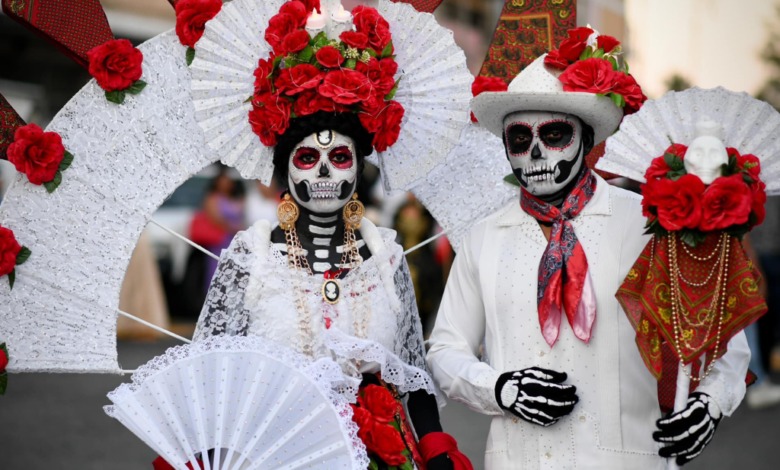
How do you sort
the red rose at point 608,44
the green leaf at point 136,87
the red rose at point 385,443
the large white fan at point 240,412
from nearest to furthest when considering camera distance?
1. the large white fan at point 240,412
2. the red rose at point 385,443
3. the red rose at point 608,44
4. the green leaf at point 136,87

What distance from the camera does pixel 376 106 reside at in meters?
4.35

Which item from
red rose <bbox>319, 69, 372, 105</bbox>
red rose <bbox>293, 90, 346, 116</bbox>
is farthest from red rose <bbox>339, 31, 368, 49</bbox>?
red rose <bbox>293, 90, 346, 116</bbox>

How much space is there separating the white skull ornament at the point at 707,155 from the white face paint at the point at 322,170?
1212 mm

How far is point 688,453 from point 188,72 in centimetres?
237

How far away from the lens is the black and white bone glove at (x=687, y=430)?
391cm

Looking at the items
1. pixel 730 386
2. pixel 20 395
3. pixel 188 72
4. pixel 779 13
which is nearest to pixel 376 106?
pixel 188 72

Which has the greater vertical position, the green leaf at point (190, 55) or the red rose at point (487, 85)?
the green leaf at point (190, 55)

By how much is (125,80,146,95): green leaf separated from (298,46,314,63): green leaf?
791 millimetres

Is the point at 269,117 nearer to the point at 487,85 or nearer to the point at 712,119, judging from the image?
the point at 487,85

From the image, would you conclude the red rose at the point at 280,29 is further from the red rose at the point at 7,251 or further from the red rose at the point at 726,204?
the red rose at the point at 726,204

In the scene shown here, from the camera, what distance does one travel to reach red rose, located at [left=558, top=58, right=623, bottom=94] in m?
4.23

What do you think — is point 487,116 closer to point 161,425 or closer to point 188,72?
point 188,72

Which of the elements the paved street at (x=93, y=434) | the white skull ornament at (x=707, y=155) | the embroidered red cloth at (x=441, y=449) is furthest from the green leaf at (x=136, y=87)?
the paved street at (x=93, y=434)

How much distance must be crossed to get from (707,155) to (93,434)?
20.6 ft
